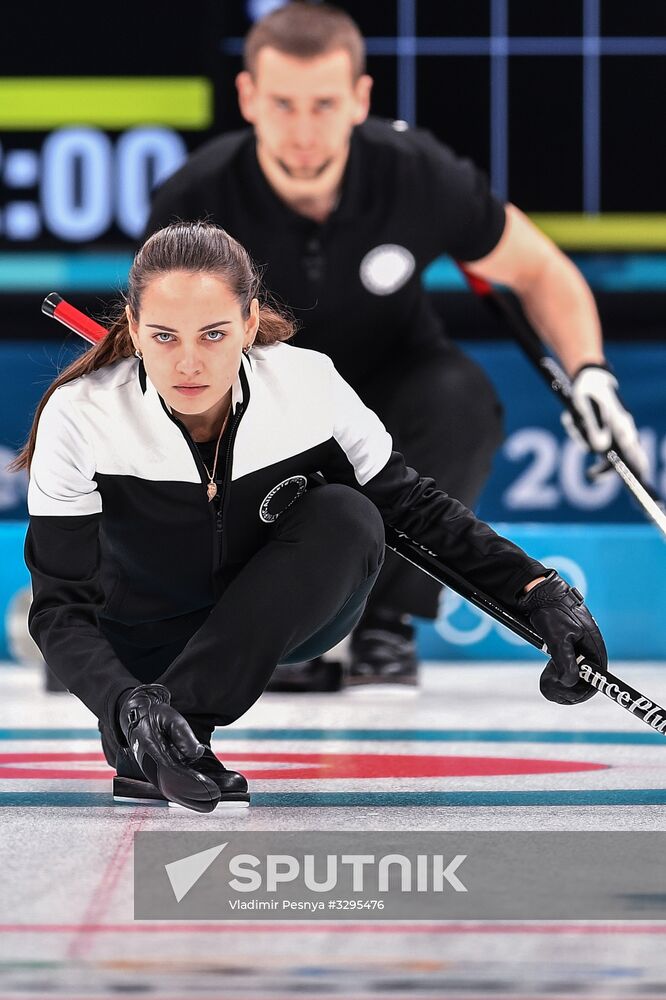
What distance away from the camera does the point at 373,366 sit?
3.46m

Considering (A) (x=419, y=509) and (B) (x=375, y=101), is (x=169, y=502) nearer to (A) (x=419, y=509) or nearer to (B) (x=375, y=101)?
(A) (x=419, y=509)

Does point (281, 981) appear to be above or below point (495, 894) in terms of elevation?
above

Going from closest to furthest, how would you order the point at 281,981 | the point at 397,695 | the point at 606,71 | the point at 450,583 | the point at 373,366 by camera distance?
1. the point at 281,981
2. the point at 450,583
3. the point at 397,695
4. the point at 373,366
5. the point at 606,71

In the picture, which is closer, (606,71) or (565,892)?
(565,892)

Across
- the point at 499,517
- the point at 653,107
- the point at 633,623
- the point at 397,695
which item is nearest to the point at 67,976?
the point at 397,695

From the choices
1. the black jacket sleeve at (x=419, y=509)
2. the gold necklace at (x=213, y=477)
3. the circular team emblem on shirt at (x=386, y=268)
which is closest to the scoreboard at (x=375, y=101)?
the circular team emblem on shirt at (x=386, y=268)

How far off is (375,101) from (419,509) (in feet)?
7.60

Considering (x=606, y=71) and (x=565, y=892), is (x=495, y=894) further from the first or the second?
(x=606, y=71)

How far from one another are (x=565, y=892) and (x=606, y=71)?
309cm

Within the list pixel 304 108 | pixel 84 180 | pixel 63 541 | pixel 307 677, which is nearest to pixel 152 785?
pixel 63 541

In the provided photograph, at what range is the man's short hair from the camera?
126 inches

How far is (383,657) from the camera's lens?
3.30m

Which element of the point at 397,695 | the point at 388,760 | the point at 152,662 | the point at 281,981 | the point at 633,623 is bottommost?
the point at 633,623

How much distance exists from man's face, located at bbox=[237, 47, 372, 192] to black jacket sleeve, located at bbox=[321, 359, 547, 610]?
3.87ft
